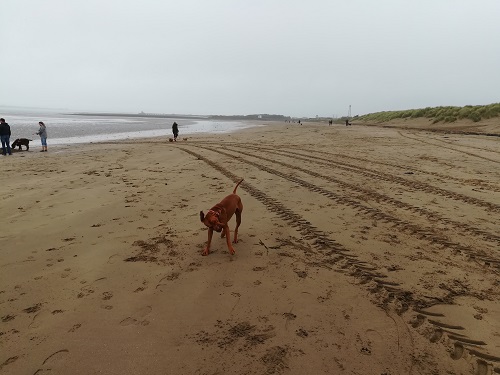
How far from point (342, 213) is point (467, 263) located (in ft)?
6.96

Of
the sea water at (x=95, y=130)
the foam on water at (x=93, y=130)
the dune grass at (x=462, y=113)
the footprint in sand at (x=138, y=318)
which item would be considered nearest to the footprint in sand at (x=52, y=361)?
the footprint in sand at (x=138, y=318)

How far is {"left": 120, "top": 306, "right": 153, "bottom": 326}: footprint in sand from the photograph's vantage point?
2.70 metres

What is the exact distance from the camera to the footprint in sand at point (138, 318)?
8.85 ft

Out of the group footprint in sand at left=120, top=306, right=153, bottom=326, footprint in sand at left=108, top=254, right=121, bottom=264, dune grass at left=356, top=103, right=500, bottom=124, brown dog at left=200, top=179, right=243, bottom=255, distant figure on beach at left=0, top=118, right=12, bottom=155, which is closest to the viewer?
footprint in sand at left=120, top=306, right=153, bottom=326

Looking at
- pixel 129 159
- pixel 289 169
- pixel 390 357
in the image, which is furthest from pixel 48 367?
pixel 129 159

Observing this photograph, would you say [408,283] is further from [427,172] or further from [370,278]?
[427,172]

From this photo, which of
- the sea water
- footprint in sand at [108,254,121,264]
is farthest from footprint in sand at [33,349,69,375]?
the sea water

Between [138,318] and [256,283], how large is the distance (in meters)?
1.28

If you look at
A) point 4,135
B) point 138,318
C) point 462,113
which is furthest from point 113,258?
point 462,113

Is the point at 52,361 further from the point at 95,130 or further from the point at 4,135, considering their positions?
the point at 95,130

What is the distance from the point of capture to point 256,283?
335 centimetres

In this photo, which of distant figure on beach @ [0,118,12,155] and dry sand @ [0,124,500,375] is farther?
distant figure on beach @ [0,118,12,155]

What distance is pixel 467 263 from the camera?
3.78 metres

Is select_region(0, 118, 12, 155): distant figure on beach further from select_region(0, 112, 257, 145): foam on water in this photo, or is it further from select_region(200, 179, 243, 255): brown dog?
select_region(200, 179, 243, 255): brown dog
